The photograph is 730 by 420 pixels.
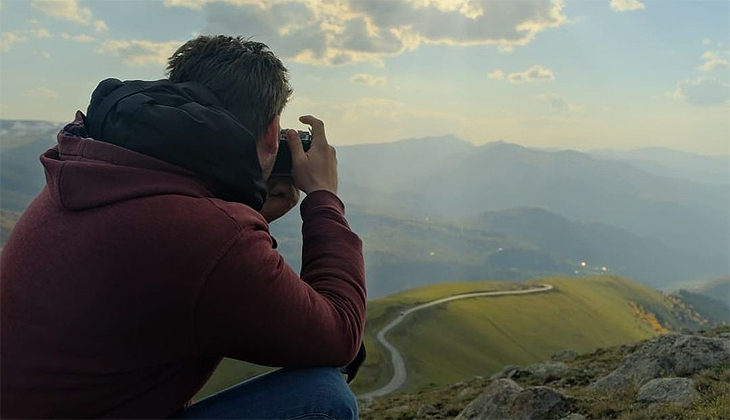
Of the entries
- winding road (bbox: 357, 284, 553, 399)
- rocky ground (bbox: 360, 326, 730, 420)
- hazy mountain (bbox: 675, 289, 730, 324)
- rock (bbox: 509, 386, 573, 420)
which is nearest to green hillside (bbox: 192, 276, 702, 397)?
winding road (bbox: 357, 284, 553, 399)

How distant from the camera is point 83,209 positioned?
249cm

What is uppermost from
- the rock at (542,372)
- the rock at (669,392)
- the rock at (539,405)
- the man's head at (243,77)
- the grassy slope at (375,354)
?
the man's head at (243,77)

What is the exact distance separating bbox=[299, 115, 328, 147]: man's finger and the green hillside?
57.7m

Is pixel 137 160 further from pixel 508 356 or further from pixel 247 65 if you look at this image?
pixel 508 356

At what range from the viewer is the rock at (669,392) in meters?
7.88

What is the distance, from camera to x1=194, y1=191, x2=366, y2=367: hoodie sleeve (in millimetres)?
2438

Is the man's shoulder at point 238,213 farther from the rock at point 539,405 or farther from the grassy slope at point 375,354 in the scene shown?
the grassy slope at point 375,354

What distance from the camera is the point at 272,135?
10.1ft

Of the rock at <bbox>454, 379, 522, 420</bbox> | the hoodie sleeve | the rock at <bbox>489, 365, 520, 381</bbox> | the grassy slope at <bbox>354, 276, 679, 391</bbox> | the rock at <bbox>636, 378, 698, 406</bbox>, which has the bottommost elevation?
the grassy slope at <bbox>354, 276, 679, 391</bbox>

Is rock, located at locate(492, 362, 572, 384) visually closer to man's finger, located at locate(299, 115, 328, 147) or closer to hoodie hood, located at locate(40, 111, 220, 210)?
man's finger, located at locate(299, 115, 328, 147)

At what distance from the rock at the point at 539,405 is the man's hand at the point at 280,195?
6.15 m

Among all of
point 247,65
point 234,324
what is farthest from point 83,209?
point 247,65

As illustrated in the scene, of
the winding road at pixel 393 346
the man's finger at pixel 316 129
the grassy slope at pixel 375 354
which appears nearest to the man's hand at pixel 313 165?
the man's finger at pixel 316 129

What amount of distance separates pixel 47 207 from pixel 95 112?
52cm
